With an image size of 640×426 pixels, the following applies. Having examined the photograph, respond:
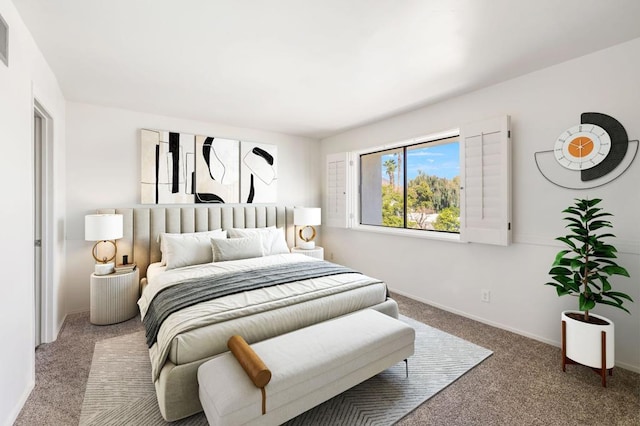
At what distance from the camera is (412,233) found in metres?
3.86

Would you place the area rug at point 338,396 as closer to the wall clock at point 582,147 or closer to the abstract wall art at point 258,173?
the wall clock at point 582,147

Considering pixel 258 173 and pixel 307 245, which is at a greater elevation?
pixel 258 173

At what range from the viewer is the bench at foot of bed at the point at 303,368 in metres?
1.43

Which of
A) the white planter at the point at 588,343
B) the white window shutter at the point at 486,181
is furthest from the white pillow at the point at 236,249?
the white planter at the point at 588,343

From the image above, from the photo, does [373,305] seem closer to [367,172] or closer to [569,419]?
[569,419]

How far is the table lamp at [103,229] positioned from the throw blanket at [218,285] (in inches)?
43.9

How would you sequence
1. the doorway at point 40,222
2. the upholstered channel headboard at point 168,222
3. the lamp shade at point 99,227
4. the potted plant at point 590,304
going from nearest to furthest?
1. the potted plant at point 590,304
2. the doorway at point 40,222
3. the lamp shade at point 99,227
4. the upholstered channel headboard at point 168,222

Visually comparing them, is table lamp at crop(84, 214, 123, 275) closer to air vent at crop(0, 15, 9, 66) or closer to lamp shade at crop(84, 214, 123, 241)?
lamp shade at crop(84, 214, 123, 241)

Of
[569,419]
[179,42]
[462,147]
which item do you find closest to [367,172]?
[462,147]

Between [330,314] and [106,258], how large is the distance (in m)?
2.84

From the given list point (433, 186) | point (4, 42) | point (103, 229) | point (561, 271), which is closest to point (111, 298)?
point (103, 229)

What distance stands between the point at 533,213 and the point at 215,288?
2975 mm

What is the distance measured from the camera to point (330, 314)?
2373 millimetres

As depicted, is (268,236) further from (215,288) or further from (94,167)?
(94,167)
